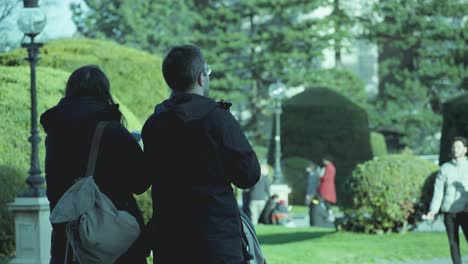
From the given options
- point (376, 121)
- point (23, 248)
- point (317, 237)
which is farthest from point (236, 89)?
point (23, 248)

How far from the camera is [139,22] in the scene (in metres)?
48.4

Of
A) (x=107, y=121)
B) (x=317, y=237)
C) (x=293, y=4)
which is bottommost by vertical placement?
(x=317, y=237)

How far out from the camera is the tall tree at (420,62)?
46.2 m

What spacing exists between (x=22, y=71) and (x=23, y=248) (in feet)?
11.7

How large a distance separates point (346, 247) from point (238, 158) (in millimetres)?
11442

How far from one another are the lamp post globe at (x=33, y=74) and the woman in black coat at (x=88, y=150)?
248 inches

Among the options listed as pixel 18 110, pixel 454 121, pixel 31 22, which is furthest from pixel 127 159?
pixel 454 121

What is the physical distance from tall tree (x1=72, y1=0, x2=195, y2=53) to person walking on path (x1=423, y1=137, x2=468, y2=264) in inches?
1446

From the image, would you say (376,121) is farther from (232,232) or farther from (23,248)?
(232,232)

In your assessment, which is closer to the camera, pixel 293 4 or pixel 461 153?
pixel 461 153

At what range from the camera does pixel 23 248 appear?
452 inches

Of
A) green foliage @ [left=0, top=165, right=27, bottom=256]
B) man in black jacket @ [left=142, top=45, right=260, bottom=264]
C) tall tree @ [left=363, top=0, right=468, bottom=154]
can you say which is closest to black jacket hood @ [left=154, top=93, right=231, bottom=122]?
man in black jacket @ [left=142, top=45, right=260, bottom=264]

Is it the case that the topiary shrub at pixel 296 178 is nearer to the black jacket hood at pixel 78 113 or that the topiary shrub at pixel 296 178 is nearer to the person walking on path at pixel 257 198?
the person walking on path at pixel 257 198

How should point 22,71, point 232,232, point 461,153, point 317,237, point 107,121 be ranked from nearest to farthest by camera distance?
point 232,232 < point 107,121 < point 461,153 < point 22,71 < point 317,237
